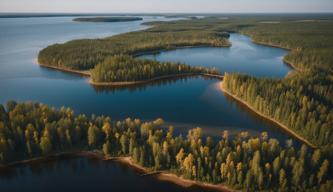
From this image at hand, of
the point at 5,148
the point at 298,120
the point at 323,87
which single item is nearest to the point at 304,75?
the point at 323,87

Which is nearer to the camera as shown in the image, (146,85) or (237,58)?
(146,85)

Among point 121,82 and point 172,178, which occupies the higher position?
point 121,82

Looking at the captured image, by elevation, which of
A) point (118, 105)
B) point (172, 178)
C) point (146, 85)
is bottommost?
point (172, 178)

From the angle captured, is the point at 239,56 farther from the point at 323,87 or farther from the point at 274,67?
the point at 323,87

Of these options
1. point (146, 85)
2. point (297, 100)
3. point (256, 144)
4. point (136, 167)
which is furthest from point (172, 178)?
point (146, 85)

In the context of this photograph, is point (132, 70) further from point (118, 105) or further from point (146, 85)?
point (118, 105)

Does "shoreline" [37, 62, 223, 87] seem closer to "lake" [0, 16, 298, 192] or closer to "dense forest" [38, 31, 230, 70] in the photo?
"dense forest" [38, 31, 230, 70]
